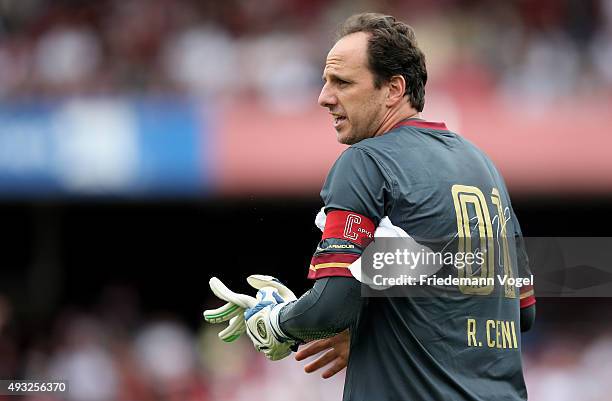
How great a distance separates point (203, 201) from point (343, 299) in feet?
28.6

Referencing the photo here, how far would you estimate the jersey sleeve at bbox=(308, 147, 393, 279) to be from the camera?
317 cm

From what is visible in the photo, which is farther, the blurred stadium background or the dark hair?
the blurred stadium background

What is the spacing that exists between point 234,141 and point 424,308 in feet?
21.9

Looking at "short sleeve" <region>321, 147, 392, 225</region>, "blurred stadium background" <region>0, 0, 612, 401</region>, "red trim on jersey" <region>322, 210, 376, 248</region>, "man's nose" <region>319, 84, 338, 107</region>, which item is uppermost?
"man's nose" <region>319, 84, 338, 107</region>

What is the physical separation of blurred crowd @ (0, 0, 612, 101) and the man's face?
599 centimetres

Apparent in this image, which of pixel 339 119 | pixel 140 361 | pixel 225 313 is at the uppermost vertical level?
pixel 339 119

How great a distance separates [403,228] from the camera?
3.24 meters

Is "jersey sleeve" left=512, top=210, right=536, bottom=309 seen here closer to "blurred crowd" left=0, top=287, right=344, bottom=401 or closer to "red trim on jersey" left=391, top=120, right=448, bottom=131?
"red trim on jersey" left=391, top=120, right=448, bottom=131

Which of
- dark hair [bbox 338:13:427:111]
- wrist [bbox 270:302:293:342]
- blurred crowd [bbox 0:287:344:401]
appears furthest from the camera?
blurred crowd [bbox 0:287:344:401]

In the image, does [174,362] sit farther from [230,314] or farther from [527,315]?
[527,315]

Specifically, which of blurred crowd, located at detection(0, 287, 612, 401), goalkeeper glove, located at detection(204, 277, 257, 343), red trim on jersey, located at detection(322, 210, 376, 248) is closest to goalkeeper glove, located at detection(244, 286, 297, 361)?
goalkeeper glove, located at detection(204, 277, 257, 343)

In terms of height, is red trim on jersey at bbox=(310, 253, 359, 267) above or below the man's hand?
above

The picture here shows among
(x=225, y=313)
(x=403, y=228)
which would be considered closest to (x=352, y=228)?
(x=403, y=228)

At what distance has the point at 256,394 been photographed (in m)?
8.72
